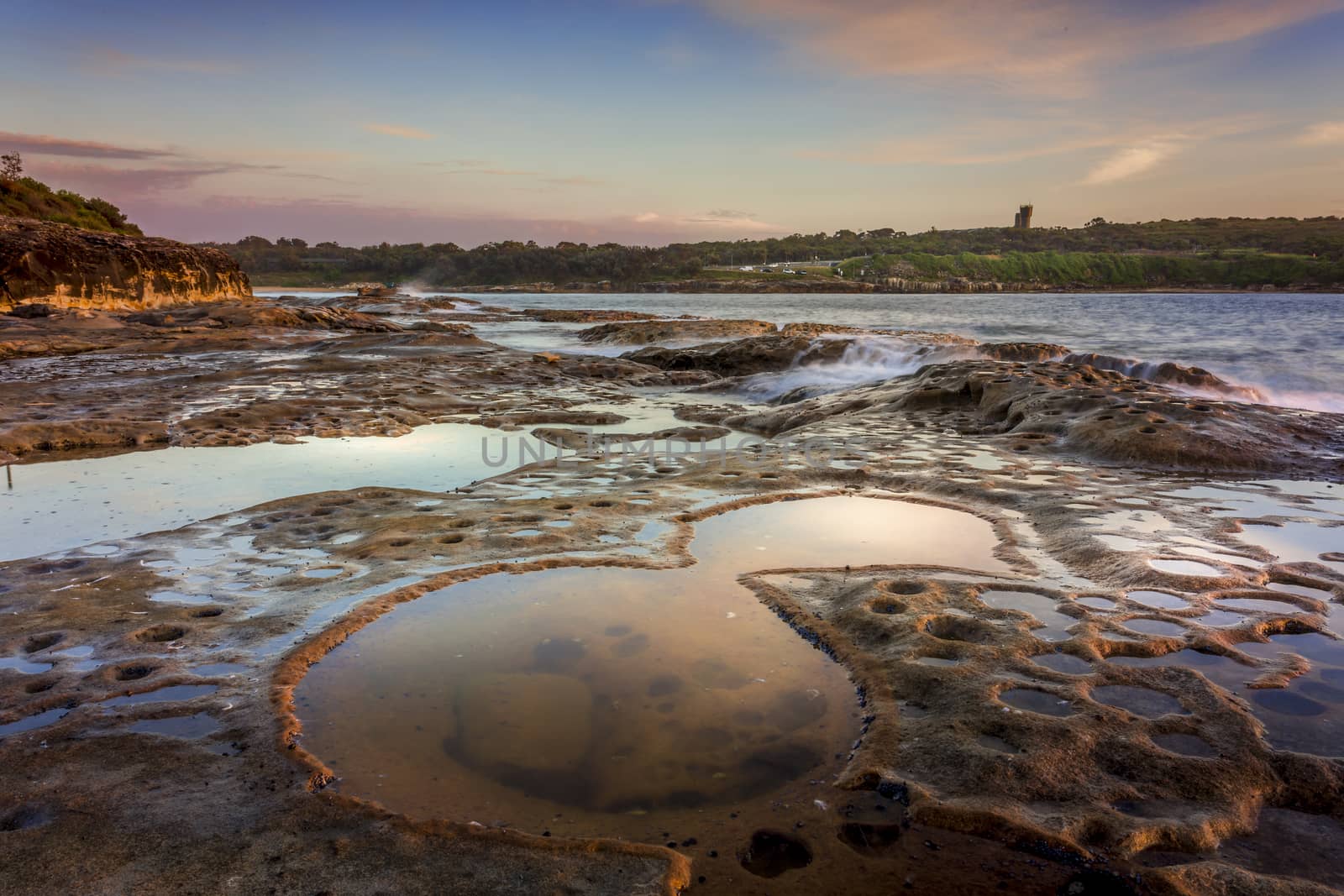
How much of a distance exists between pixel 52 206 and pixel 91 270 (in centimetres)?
1128

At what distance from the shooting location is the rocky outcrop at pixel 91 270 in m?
17.9

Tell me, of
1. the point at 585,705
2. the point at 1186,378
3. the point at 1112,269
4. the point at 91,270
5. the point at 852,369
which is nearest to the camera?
the point at 585,705

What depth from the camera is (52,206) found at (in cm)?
2736

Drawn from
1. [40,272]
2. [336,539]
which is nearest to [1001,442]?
[336,539]

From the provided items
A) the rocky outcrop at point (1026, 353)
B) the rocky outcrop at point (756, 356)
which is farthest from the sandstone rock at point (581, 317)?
the rocky outcrop at point (1026, 353)

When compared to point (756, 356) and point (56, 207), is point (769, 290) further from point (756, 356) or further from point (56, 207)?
point (756, 356)

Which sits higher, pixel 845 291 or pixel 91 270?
pixel 845 291

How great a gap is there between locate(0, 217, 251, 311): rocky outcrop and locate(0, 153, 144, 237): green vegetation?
152 inches

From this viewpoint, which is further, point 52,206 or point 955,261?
point 955,261

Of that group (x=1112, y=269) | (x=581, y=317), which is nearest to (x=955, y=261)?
(x=1112, y=269)

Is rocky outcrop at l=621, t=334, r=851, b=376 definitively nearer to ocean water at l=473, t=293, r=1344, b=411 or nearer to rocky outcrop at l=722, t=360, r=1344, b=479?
rocky outcrop at l=722, t=360, r=1344, b=479

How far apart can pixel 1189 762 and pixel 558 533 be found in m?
3.23

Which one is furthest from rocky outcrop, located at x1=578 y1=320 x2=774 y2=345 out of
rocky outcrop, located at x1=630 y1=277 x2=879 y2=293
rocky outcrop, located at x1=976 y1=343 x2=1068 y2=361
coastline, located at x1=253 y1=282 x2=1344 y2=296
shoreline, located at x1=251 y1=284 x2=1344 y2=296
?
rocky outcrop, located at x1=630 y1=277 x2=879 y2=293

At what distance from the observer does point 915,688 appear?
2.78 metres
